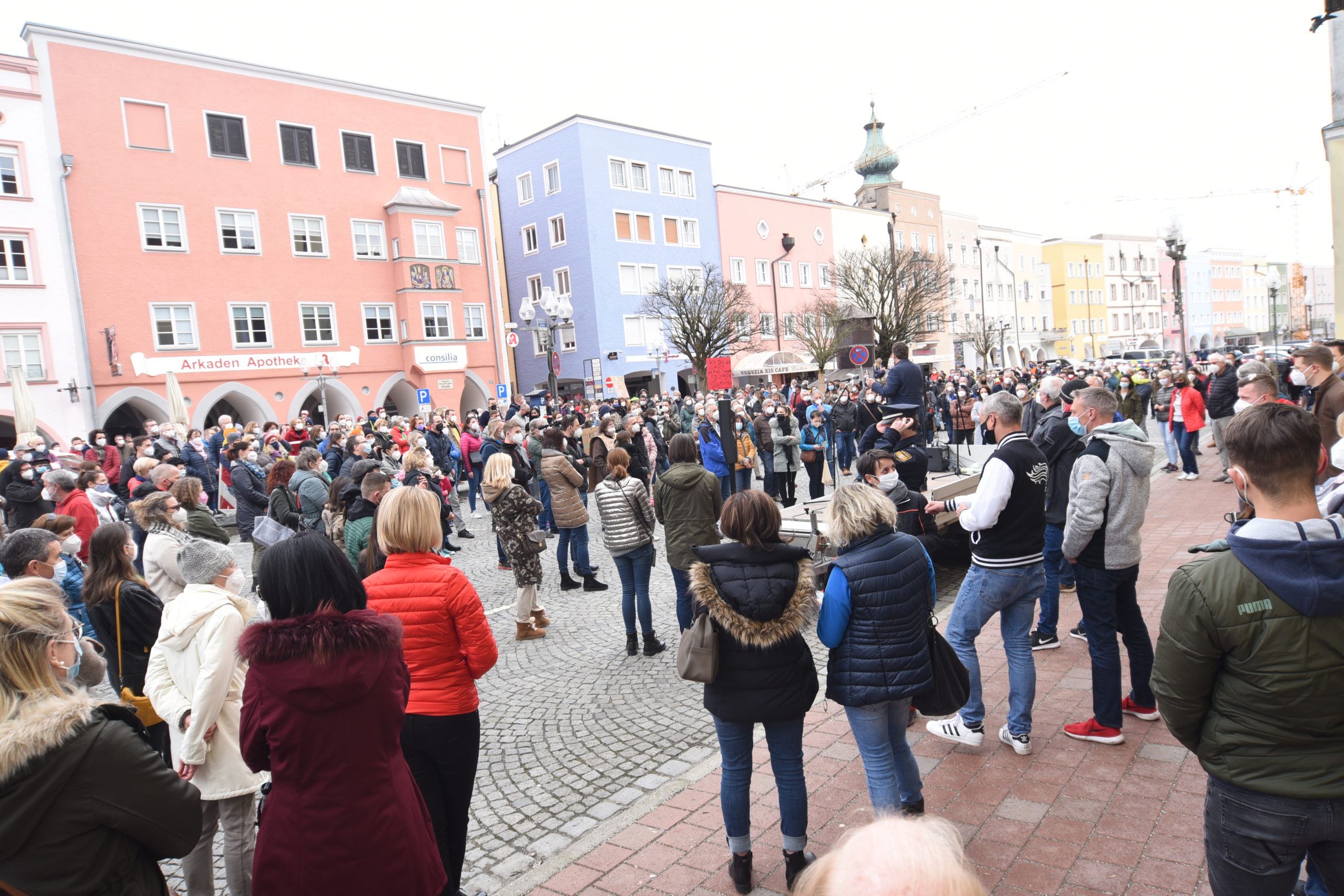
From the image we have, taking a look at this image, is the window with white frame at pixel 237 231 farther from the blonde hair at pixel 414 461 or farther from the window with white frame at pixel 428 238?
the blonde hair at pixel 414 461

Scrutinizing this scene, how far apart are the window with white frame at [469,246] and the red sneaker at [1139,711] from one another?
3410cm

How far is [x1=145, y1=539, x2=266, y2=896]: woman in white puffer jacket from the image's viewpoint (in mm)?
3328

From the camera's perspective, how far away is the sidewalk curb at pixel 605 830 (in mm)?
3777

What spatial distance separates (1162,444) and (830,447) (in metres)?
9.52

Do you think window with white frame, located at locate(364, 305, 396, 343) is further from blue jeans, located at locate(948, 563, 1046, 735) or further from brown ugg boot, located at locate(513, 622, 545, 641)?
blue jeans, located at locate(948, 563, 1046, 735)

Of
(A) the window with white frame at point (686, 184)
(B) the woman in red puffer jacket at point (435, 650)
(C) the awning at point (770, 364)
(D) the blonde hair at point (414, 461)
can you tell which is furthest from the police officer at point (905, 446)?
(A) the window with white frame at point (686, 184)

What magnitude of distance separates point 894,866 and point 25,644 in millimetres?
2286

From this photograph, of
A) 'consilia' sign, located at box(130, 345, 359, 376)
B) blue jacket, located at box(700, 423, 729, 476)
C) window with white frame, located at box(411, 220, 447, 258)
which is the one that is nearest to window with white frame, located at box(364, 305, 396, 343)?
'consilia' sign, located at box(130, 345, 359, 376)

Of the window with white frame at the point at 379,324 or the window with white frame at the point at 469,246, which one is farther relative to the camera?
the window with white frame at the point at 469,246

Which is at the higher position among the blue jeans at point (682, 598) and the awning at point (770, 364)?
the awning at point (770, 364)

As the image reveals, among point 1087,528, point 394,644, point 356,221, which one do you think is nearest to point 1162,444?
point 1087,528

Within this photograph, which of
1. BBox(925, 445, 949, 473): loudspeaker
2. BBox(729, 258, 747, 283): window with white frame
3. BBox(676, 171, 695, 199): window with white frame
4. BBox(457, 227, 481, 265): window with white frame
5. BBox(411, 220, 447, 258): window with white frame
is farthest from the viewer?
BBox(729, 258, 747, 283): window with white frame

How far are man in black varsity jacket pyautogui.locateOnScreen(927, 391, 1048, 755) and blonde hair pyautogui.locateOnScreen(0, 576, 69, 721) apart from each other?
4053mm

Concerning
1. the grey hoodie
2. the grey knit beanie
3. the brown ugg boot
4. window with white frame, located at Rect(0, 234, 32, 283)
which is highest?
window with white frame, located at Rect(0, 234, 32, 283)
